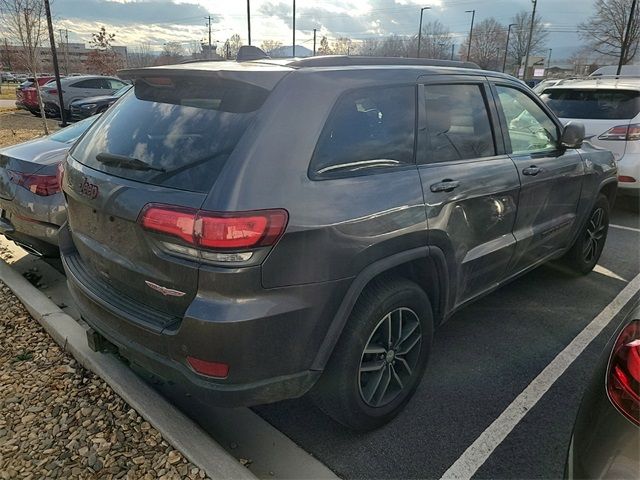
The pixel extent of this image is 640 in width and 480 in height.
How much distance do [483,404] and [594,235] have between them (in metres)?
2.59

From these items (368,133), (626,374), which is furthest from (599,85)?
(626,374)

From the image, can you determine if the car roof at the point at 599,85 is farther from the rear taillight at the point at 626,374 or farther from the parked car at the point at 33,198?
the parked car at the point at 33,198

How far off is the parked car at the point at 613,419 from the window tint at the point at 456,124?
133cm

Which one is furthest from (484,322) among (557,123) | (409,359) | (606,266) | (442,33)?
(442,33)

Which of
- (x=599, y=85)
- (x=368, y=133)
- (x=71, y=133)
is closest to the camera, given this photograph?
(x=368, y=133)

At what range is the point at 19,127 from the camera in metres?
15.2

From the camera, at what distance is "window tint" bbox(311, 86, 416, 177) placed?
2158 millimetres

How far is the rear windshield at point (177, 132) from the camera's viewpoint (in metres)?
2.01

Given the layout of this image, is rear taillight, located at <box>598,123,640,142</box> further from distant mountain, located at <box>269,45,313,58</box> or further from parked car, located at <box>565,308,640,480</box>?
parked car, located at <box>565,308,640,480</box>

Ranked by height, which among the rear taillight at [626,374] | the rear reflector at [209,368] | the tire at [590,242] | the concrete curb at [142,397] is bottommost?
the concrete curb at [142,397]

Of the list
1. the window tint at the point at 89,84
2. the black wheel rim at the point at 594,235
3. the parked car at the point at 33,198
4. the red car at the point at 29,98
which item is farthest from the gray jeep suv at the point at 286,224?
the red car at the point at 29,98

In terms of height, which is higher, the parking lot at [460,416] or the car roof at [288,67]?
the car roof at [288,67]

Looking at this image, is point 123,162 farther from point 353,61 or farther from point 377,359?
point 377,359

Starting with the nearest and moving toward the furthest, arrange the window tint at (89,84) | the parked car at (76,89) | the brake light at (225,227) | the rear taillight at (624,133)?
1. the brake light at (225,227)
2. the rear taillight at (624,133)
3. the parked car at (76,89)
4. the window tint at (89,84)
